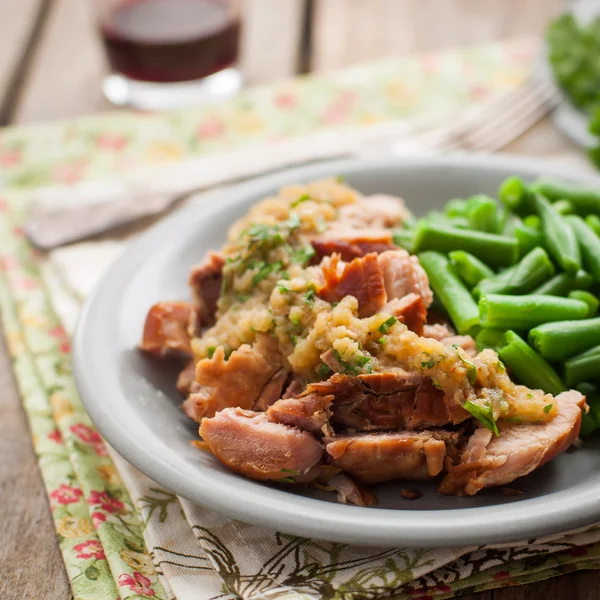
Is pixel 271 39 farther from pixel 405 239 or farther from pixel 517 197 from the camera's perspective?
pixel 405 239

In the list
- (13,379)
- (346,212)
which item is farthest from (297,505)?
(13,379)

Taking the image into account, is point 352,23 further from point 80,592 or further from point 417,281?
point 80,592

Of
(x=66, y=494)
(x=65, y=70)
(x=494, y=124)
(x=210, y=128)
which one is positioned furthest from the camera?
(x=65, y=70)

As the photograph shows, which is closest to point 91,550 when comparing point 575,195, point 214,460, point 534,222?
point 214,460

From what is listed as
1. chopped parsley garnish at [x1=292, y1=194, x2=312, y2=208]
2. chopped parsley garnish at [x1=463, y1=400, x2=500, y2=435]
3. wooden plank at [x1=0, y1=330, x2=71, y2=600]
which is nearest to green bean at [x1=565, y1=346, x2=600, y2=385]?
chopped parsley garnish at [x1=463, y1=400, x2=500, y2=435]

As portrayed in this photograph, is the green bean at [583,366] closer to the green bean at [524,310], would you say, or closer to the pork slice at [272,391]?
the green bean at [524,310]
